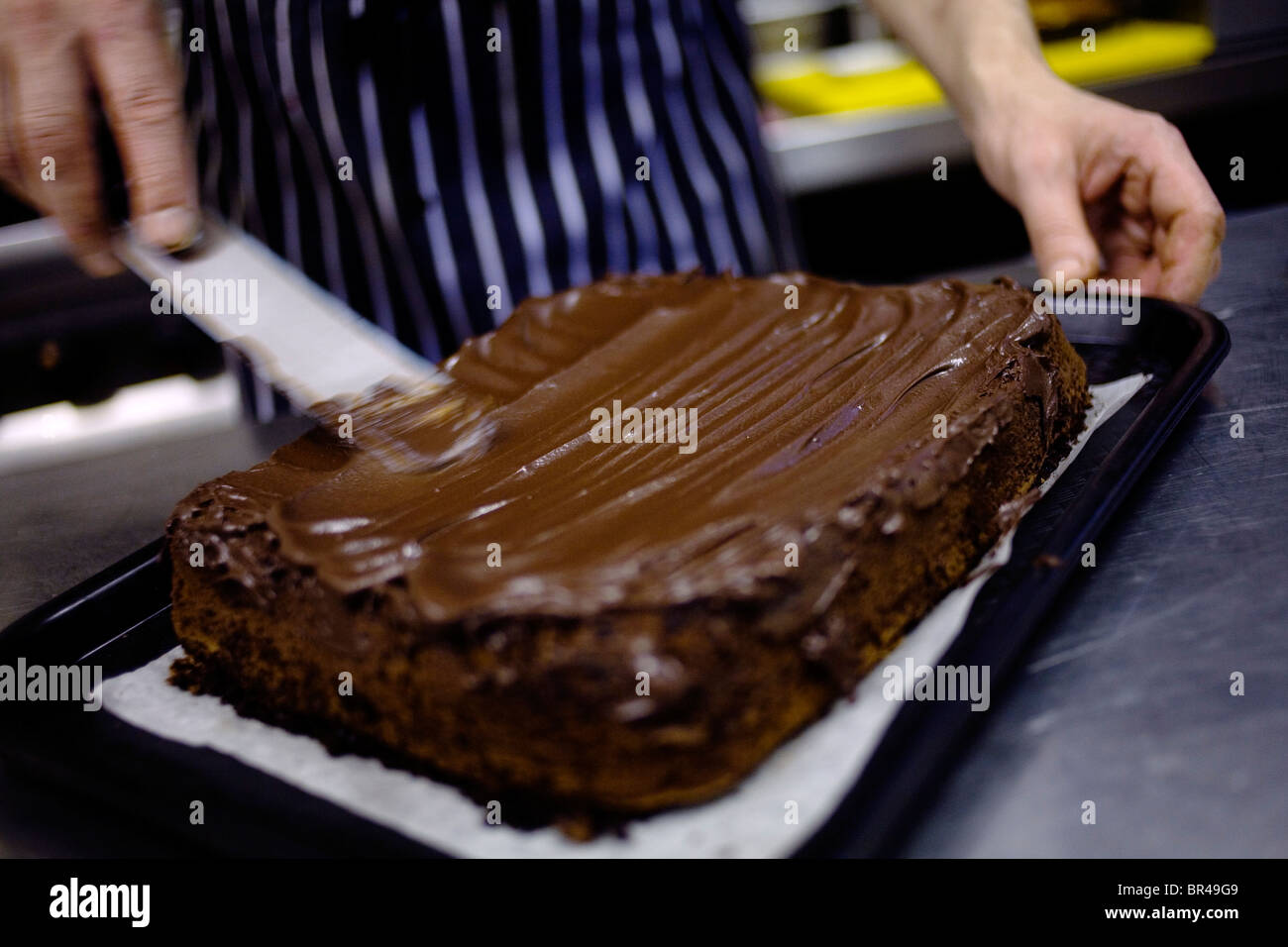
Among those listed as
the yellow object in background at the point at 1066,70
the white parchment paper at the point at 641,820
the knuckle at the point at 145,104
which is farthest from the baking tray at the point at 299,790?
the yellow object in background at the point at 1066,70

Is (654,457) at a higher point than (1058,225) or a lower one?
lower

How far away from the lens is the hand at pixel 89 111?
4.50 ft

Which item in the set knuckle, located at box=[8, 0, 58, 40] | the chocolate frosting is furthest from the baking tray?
knuckle, located at box=[8, 0, 58, 40]

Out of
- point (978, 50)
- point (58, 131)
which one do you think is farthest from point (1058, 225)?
point (58, 131)

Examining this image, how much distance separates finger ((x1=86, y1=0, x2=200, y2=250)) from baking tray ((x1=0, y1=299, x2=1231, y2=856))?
1.52ft

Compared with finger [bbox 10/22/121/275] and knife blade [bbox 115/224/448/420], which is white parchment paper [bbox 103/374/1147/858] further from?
finger [bbox 10/22/121/275]

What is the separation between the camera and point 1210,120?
12.9ft

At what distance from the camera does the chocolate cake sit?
3.31 ft

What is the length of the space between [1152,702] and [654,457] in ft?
1.98

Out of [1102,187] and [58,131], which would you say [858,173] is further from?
[58,131]

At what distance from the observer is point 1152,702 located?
109 cm

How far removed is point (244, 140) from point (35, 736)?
137 centimetres
